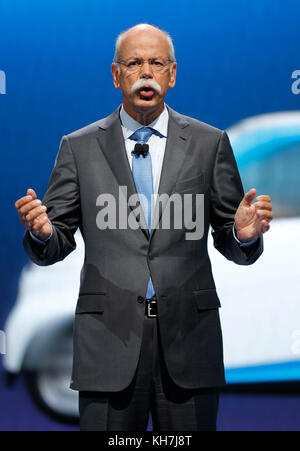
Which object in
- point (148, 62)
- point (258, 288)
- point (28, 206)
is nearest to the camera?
point (28, 206)

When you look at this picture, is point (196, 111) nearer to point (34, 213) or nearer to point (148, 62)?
point (148, 62)

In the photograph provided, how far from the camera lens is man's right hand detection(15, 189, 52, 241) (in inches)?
69.3

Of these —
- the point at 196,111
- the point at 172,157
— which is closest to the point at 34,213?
the point at 172,157

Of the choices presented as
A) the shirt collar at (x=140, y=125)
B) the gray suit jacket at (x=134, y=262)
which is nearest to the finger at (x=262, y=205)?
the gray suit jacket at (x=134, y=262)

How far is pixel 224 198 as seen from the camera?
6.66 feet

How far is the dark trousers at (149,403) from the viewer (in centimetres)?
189

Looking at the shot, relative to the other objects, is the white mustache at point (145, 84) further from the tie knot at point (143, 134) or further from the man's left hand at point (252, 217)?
the man's left hand at point (252, 217)

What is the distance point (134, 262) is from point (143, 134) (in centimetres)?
41

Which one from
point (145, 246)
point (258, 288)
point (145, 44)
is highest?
point (145, 44)

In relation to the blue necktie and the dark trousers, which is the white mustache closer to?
the blue necktie

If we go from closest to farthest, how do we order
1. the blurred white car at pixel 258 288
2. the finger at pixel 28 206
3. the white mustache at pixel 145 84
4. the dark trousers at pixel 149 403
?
the finger at pixel 28 206, the dark trousers at pixel 149 403, the white mustache at pixel 145 84, the blurred white car at pixel 258 288
